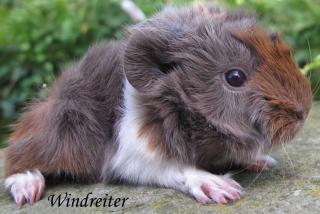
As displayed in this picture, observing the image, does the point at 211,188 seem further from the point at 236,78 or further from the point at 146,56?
the point at 146,56

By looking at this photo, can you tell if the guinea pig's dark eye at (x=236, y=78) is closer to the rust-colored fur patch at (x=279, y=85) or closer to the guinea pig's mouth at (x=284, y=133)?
the rust-colored fur patch at (x=279, y=85)

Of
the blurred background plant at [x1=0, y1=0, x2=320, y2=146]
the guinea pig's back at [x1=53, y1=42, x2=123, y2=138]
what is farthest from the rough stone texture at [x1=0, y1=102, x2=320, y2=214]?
the blurred background plant at [x1=0, y1=0, x2=320, y2=146]

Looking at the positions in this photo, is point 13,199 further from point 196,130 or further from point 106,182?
point 196,130

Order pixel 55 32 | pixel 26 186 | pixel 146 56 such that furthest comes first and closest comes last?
pixel 55 32
pixel 26 186
pixel 146 56

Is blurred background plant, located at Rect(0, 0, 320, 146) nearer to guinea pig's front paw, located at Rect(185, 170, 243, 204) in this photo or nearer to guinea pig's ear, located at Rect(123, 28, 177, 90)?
guinea pig's ear, located at Rect(123, 28, 177, 90)

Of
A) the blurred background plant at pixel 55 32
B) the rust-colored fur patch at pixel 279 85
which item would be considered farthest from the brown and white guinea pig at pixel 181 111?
the blurred background plant at pixel 55 32

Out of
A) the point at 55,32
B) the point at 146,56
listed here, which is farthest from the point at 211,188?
the point at 55,32
